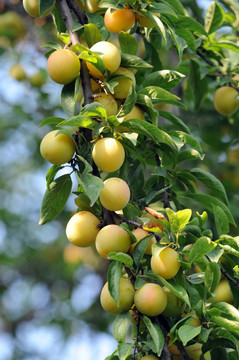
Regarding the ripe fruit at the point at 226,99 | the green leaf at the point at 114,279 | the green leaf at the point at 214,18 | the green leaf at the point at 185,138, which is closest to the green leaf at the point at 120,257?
the green leaf at the point at 114,279

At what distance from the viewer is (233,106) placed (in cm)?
204

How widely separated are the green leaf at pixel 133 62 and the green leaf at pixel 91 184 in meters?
0.31

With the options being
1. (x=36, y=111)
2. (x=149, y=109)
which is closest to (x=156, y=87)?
(x=149, y=109)

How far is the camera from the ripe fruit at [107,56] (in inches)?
40.9

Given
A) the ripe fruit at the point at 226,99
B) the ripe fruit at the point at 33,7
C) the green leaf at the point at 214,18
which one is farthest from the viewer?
the ripe fruit at the point at 226,99

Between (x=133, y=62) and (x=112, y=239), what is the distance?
41 cm

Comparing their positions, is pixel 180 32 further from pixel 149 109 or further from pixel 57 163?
pixel 57 163

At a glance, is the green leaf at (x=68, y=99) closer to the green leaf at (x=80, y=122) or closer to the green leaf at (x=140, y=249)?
the green leaf at (x=80, y=122)

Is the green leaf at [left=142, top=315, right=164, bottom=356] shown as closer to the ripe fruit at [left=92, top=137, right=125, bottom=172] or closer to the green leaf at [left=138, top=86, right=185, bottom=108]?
the ripe fruit at [left=92, top=137, right=125, bottom=172]

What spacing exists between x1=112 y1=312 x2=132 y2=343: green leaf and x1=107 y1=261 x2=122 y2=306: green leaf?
3.3 inches

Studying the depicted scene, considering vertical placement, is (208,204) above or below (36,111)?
above

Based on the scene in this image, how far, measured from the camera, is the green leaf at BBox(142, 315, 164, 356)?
0.89 metres

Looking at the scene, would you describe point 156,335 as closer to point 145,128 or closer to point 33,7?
point 145,128

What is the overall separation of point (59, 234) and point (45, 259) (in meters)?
0.21
